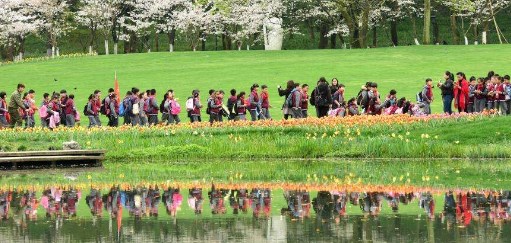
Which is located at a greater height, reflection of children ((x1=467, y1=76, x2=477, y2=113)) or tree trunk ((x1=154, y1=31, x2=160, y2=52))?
tree trunk ((x1=154, y1=31, x2=160, y2=52))

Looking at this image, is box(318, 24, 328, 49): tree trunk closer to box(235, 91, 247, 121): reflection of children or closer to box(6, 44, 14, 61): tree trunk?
box(6, 44, 14, 61): tree trunk

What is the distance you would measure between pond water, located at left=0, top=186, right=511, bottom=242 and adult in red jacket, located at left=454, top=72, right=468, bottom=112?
52.3 feet

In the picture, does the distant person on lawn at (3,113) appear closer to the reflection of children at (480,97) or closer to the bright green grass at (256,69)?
the bright green grass at (256,69)

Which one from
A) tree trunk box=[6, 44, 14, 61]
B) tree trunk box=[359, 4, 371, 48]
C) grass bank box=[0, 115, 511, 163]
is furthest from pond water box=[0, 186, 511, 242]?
tree trunk box=[6, 44, 14, 61]

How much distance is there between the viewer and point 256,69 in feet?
201

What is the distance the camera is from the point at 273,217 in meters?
17.4

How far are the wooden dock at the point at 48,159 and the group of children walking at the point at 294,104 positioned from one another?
245 inches

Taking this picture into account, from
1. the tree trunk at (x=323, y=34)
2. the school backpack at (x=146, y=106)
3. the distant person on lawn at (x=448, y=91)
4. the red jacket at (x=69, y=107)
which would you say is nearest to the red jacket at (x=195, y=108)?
the school backpack at (x=146, y=106)

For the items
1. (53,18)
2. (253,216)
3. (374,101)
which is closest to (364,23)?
(53,18)

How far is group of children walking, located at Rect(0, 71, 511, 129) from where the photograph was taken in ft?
119

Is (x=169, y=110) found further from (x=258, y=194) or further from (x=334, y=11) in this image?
(x=334, y=11)

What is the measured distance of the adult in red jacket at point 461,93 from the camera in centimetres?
3648

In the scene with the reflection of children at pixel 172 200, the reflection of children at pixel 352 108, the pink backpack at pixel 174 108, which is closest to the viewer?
the reflection of children at pixel 172 200

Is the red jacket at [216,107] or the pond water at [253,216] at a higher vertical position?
the red jacket at [216,107]
